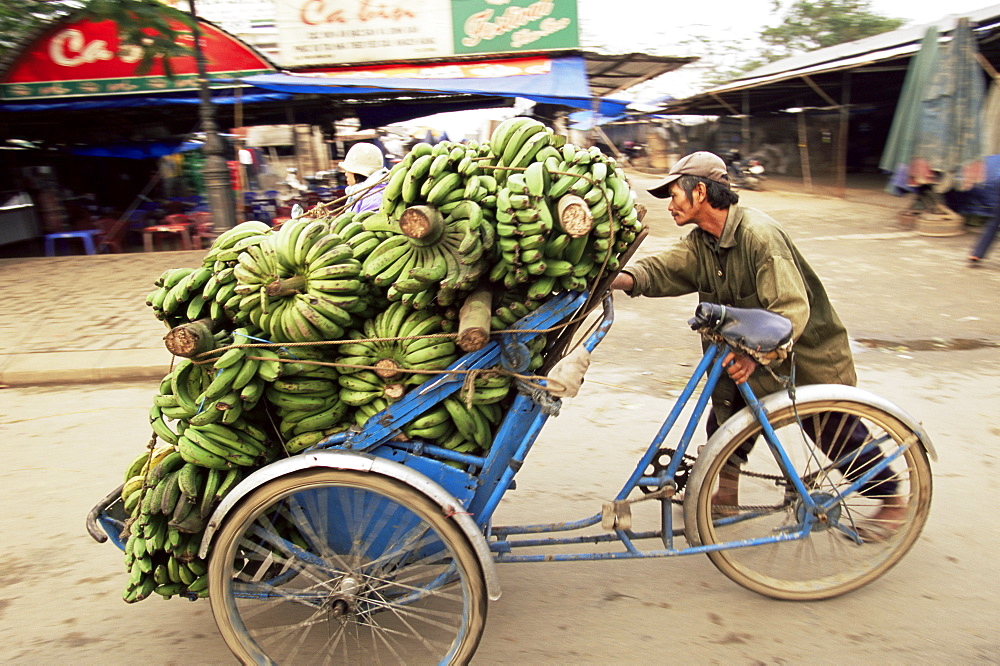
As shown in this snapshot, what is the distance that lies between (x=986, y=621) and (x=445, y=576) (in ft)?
6.20

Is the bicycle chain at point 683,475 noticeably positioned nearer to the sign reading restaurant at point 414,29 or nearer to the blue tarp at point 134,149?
the sign reading restaurant at point 414,29

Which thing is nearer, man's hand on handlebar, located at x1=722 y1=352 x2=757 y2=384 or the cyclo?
the cyclo

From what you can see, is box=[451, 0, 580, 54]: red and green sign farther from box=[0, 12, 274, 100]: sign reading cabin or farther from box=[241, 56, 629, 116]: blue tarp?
box=[0, 12, 274, 100]: sign reading cabin

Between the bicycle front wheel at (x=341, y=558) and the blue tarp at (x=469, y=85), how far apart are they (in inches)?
300

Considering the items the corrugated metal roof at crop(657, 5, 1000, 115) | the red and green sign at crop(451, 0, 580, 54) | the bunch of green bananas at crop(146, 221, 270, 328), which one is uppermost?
the red and green sign at crop(451, 0, 580, 54)

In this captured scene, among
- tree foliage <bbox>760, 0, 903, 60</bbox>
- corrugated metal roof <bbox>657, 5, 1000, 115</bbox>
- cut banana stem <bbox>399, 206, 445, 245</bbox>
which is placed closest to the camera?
cut banana stem <bbox>399, 206, 445, 245</bbox>

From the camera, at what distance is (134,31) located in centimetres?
716

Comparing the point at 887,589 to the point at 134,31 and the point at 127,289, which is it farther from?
the point at 134,31

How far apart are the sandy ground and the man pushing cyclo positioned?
36cm

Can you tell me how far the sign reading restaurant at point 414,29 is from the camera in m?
9.29

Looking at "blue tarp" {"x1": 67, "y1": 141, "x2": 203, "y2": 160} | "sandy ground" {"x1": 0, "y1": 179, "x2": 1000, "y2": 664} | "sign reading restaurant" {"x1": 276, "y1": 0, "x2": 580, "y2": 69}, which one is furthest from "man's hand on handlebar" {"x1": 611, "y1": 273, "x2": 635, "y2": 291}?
"blue tarp" {"x1": 67, "y1": 141, "x2": 203, "y2": 160}

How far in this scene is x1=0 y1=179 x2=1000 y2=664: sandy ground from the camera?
2.28m

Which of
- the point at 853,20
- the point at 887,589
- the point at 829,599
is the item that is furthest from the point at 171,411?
the point at 853,20

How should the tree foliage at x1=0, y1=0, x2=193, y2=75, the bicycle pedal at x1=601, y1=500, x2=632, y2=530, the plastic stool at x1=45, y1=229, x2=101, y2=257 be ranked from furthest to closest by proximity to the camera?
the plastic stool at x1=45, y1=229, x2=101, y2=257 < the tree foliage at x1=0, y1=0, x2=193, y2=75 < the bicycle pedal at x1=601, y1=500, x2=632, y2=530
